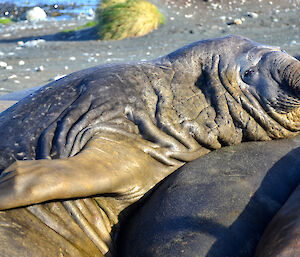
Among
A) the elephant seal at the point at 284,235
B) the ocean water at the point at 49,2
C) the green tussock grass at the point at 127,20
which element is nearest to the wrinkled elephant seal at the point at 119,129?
the elephant seal at the point at 284,235

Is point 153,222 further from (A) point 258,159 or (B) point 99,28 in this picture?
(B) point 99,28

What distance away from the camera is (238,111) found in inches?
160

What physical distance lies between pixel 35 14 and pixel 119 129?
14.9m

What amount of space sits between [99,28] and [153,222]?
1132 centimetres

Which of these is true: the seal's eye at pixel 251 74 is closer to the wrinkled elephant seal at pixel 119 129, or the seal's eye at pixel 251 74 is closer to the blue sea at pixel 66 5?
the wrinkled elephant seal at pixel 119 129

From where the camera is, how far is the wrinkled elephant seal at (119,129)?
2.99 meters

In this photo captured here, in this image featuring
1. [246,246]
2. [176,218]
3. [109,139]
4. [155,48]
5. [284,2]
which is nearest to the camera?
[246,246]

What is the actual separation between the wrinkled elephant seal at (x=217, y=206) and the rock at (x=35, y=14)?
574 inches

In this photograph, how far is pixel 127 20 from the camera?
13.6 meters

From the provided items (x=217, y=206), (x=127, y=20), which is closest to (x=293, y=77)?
(x=217, y=206)

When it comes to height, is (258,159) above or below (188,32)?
above

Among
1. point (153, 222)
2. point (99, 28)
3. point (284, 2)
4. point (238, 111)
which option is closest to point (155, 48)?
point (99, 28)

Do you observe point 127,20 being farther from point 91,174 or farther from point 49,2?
point 91,174

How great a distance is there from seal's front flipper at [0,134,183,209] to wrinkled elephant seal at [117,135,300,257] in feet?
0.53
